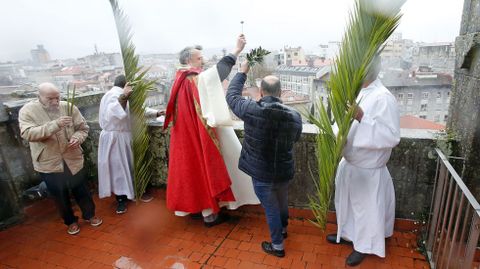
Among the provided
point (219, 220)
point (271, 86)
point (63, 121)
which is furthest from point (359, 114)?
point (63, 121)

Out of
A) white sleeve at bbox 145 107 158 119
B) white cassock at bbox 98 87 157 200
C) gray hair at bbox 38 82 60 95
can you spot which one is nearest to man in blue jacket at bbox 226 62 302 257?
white sleeve at bbox 145 107 158 119

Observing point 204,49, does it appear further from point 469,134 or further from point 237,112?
point 469,134

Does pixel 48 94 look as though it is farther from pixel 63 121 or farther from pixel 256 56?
pixel 256 56

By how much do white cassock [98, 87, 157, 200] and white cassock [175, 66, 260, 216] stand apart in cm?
105

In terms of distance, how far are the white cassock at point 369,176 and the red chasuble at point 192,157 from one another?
126 centimetres

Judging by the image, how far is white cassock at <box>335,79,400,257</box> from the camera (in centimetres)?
245

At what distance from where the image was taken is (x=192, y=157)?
339 cm

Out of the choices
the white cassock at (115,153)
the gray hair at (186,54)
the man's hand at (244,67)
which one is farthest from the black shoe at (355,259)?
the white cassock at (115,153)

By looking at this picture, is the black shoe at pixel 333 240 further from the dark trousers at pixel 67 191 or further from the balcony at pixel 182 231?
the dark trousers at pixel 67 191

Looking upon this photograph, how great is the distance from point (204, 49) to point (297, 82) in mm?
1129

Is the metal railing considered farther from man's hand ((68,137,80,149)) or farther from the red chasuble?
man's hand ((68,137,80,149))

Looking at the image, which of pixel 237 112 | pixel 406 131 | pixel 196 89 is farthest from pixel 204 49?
pixel 406 131

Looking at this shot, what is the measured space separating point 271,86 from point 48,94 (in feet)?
8.13

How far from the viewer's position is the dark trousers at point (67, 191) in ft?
11.7
